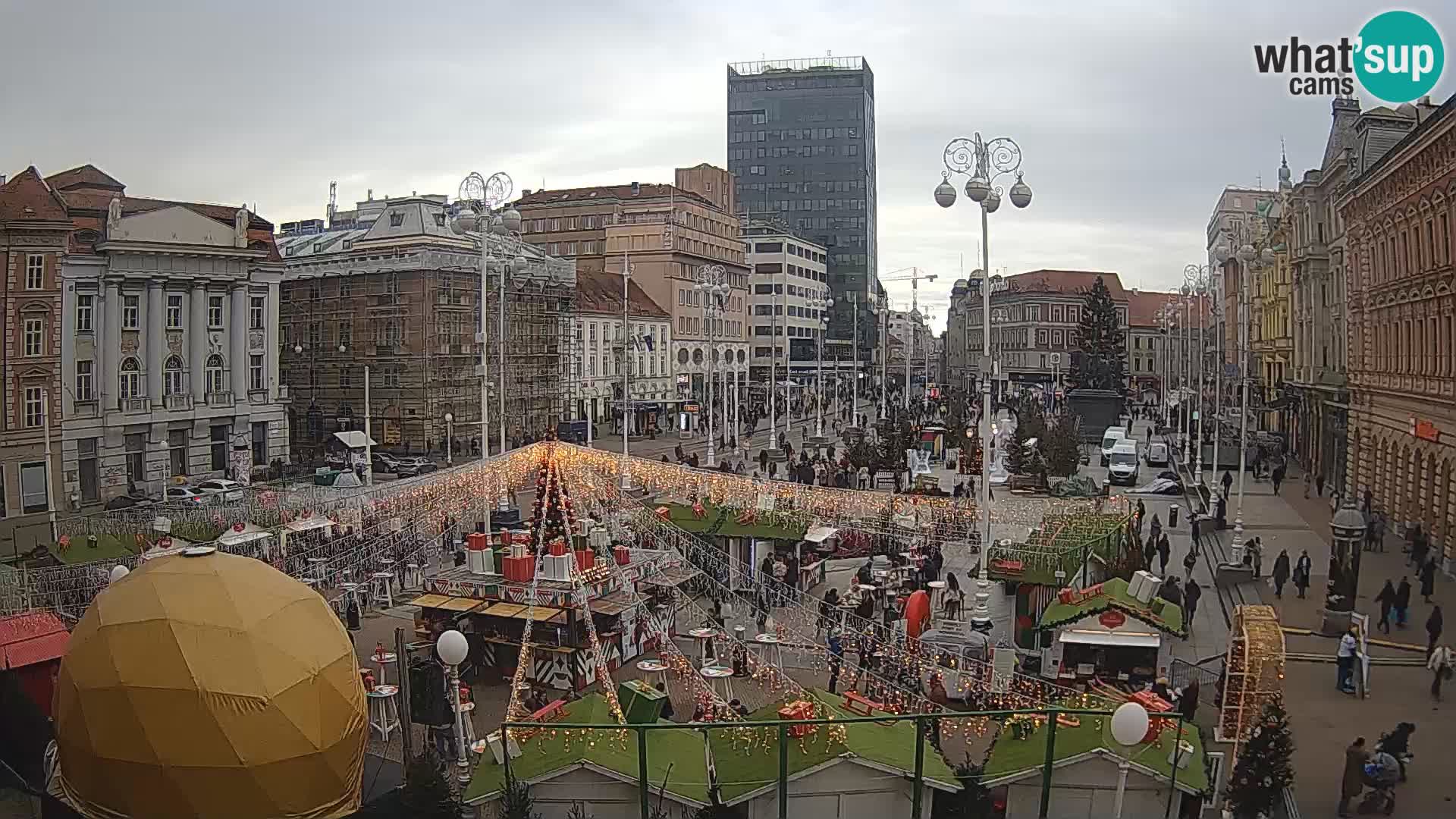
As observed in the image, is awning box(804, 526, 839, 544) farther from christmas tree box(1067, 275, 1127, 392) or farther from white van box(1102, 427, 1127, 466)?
christmas tree box(1067, 275, 1127, 392)

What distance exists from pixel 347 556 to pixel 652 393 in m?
53.7

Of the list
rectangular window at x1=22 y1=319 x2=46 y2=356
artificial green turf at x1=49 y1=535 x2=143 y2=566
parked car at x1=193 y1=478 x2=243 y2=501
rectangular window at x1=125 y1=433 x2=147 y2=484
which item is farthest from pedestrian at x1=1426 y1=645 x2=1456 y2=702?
rectangular window at x1=125 y1=433 x2=147 y2=484

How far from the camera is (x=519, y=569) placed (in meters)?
19.8

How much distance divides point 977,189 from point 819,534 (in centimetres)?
895

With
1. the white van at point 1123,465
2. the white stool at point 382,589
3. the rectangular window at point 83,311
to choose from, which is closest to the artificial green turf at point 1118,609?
the white stool at point 382,589

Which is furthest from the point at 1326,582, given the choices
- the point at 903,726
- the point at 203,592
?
the point at 203,592

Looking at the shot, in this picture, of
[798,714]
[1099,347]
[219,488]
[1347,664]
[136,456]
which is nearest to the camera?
[798,714]

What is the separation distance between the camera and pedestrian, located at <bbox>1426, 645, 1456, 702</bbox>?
18.0m

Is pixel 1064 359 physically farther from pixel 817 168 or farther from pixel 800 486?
pixel 800 486

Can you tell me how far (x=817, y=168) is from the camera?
135 m

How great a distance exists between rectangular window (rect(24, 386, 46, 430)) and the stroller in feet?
125

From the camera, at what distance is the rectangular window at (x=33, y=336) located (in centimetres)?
3759

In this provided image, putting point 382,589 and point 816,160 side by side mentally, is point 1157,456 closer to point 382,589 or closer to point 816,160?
point 382,589

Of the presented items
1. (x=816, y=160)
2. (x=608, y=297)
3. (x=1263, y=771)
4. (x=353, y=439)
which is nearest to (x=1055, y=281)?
(x=816, y=160)
